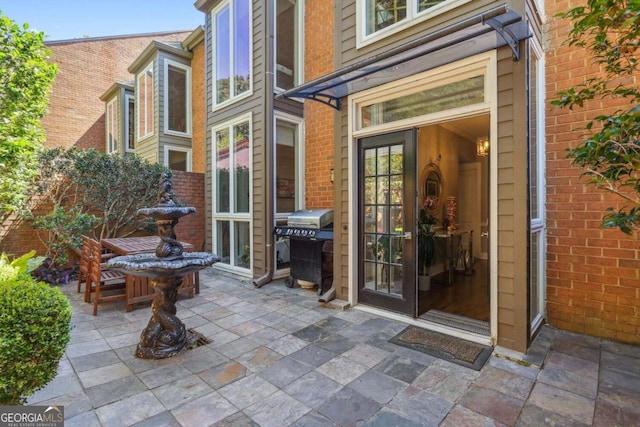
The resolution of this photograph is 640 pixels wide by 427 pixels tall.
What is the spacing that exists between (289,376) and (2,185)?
16.6 feet

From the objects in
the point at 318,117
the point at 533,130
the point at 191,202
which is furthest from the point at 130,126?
the point at 533,130

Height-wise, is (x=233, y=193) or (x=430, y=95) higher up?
(x=430, y=95)

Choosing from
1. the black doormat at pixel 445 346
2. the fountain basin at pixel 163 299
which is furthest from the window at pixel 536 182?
the fountain basin at pixel 163 299

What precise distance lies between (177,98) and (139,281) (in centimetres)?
699

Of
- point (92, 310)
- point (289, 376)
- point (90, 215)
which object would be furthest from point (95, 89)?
point (289, 376)

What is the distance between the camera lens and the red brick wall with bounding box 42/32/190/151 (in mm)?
11969

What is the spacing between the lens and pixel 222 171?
6.31 metres

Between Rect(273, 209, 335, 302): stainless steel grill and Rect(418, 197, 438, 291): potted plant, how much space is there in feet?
4.51

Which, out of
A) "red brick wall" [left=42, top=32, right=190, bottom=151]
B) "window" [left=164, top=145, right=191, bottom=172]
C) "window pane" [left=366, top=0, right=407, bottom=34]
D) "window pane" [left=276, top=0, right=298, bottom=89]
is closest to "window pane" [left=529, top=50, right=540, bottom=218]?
"window pane" [left=366, top=0, right=407, bottom=34]

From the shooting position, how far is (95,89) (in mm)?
12922

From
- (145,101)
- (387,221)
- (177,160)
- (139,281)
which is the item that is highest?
(145,101)

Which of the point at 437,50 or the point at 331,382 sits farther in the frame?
the point at 437,50

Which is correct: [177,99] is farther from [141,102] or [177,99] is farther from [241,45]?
[241,45]

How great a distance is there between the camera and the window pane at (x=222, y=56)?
6.26 metres
